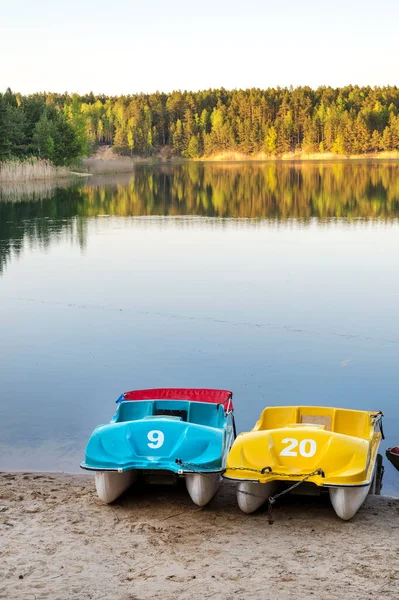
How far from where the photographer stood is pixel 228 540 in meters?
8.09

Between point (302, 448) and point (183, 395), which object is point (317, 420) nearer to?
point (302, 448)

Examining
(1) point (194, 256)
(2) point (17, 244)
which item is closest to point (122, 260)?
(1) point (194, 256)

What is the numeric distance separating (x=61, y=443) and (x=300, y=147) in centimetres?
18524

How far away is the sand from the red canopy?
157 centimetres

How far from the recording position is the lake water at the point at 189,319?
13320mm

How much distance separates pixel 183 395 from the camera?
1116 centimetres

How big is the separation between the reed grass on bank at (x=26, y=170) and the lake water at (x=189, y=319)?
30.1 meters

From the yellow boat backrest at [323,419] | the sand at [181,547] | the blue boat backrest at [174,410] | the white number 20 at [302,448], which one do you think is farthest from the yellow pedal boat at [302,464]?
the blue boat backrest at [174,410]

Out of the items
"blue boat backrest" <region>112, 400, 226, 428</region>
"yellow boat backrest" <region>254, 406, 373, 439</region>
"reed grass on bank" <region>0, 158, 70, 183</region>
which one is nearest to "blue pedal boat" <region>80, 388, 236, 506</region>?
"blue boat backrest" <region>112, 400, 226, 428</region>

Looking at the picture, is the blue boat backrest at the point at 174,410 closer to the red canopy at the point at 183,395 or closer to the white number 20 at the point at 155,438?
the red canopy at the point at 183,395

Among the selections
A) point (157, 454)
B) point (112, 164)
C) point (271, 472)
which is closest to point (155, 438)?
point (157, 454)

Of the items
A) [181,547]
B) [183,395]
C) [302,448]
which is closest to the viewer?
[181,547]

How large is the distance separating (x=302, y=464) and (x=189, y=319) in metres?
10.7

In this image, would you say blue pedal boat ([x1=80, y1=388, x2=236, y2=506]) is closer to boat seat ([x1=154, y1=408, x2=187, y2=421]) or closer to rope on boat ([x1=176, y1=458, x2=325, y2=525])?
rope on boat ([x1=176, y1=458, x2=325, y2=525])
